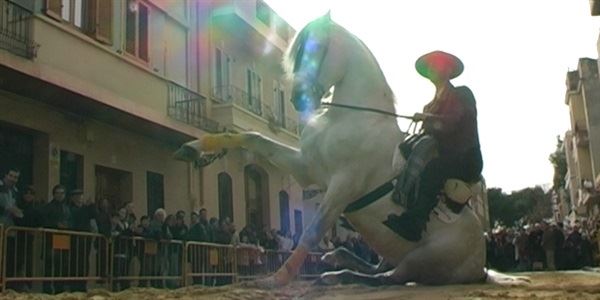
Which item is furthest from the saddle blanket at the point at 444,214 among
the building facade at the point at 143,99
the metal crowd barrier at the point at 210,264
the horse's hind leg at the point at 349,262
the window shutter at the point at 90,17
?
the window shutter at the point at 90,17

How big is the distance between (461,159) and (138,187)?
14234 millimetres

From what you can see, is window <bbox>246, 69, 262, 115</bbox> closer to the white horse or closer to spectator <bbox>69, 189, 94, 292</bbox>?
spectator <bbox>69, 189, 94, 292</bbox>

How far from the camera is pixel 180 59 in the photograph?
71.7ft

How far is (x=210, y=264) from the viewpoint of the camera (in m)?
14.6

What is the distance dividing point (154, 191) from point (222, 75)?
226 inches

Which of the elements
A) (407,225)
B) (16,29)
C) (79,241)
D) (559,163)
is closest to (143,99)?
(16,29)

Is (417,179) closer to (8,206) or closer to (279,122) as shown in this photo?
(8,206)

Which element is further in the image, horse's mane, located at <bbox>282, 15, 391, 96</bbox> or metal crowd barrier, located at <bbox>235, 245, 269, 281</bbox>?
metal crowd barrier, located at <bbox>235, 245, 269, 281</bbox>

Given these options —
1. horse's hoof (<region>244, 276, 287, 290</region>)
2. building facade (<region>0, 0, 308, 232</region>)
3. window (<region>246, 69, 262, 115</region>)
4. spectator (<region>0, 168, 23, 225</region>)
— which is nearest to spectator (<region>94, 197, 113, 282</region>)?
spectator (<region>0, 168, 23, 225</region>)

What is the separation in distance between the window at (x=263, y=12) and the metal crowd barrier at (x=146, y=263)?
16589mm

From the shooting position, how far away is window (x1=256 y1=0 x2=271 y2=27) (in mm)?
28859

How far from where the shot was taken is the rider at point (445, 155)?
6.10 metres

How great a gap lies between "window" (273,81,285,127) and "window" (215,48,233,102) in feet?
12.9

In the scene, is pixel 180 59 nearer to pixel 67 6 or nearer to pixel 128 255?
pixel 67 6
